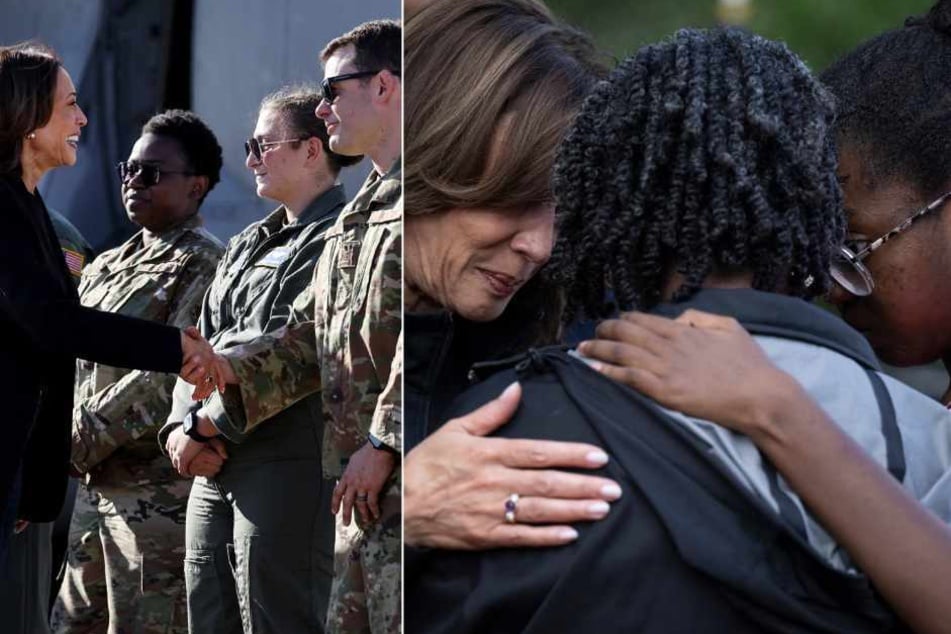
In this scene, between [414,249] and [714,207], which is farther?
[414,249]

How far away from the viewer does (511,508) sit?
53.3 inches

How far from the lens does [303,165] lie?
185 cm

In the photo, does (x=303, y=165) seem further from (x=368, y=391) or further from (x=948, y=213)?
(x=948, y=213)

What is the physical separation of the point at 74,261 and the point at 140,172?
0.19m

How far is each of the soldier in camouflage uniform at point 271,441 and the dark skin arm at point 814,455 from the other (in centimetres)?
62

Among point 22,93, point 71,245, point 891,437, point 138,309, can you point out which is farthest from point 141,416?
point 891,437

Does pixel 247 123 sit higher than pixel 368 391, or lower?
higher

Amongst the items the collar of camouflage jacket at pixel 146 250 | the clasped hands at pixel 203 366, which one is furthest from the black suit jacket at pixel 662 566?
the collar of camouflage jacket at pixel 146 250

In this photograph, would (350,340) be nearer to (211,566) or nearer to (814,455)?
(211,566)

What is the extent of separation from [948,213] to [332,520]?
0.96 meters

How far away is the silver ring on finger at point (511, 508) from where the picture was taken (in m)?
1.35

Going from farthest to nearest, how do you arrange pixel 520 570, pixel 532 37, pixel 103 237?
1. pixel 103 237
2. pixel 532 37
3. pixel 520 570

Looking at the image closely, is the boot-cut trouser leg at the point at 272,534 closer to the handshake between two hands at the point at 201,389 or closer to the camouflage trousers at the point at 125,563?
the handshake between two hands at the point at 201,389

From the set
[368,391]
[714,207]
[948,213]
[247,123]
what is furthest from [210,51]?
[948,213]
